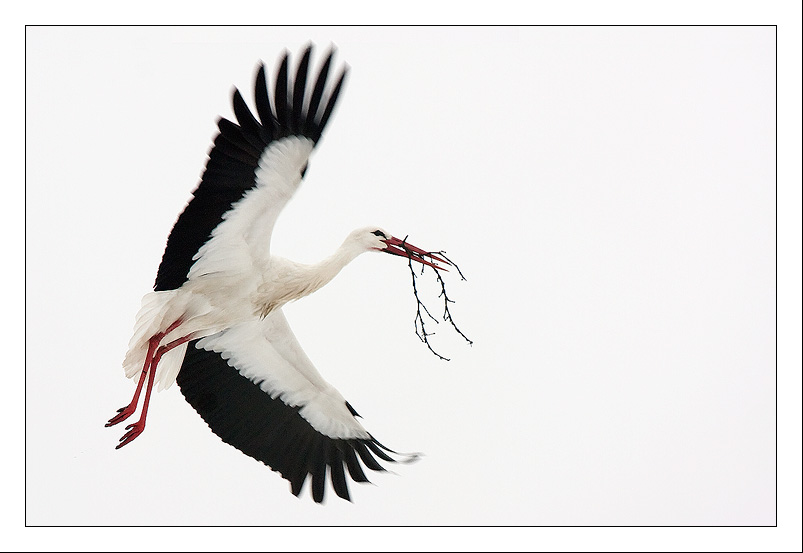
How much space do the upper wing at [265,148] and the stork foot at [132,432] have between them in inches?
53.0

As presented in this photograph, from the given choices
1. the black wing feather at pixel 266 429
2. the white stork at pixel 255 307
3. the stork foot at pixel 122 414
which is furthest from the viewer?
the black wing feather at pixel 266 429

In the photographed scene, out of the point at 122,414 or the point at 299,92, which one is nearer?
the point at 299,92

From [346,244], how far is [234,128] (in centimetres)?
119

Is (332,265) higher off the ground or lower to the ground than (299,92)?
lower

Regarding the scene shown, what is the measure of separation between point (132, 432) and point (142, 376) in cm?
36

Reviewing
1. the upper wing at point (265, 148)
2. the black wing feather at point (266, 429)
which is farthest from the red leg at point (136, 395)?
the upper wing at point (265, 148)

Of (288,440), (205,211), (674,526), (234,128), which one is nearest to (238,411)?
(288,440)

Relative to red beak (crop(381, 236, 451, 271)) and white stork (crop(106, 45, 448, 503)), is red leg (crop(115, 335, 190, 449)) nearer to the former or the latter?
white stork (crop(106, 45, 448, 503))

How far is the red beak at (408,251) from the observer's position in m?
5.42

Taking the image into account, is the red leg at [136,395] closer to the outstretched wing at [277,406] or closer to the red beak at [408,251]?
the outstretched wing at [277,406]

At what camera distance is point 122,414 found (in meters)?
5.42

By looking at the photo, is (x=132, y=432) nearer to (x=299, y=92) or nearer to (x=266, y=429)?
(x=266, y=429)

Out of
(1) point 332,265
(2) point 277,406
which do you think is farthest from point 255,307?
(2) point 277,406

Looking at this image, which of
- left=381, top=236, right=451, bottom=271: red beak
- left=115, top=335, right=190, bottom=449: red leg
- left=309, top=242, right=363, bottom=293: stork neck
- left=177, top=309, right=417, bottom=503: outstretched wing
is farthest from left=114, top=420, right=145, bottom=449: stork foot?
left=381, top=236, right=451, bottom=271: red beak
